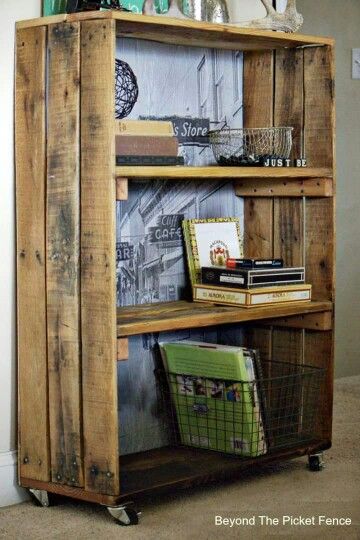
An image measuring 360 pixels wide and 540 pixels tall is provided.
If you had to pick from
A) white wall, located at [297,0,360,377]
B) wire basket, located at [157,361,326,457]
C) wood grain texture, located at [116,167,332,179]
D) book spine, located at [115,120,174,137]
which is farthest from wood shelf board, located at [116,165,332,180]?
white wall, located at [297,0,360,377]

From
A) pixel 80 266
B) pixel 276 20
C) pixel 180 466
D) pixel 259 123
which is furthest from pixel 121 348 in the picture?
pixel 276 20

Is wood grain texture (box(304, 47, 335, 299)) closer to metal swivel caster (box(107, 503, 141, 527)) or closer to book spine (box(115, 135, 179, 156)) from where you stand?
book spine (box(115, 135, 179, 156))

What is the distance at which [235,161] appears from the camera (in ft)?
9.83

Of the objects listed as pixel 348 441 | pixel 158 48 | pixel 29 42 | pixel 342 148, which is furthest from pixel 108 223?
pixel 342 148

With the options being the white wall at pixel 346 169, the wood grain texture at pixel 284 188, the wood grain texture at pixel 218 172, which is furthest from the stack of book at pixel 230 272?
the white wall at pixel 346 169

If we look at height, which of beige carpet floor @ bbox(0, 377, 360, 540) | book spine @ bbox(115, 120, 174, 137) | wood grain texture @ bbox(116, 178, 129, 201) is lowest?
beige carpet floor @ bbox(0, 377, 360, 540)

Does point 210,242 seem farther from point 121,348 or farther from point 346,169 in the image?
point 346,169

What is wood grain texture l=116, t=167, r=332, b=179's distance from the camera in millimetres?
2643

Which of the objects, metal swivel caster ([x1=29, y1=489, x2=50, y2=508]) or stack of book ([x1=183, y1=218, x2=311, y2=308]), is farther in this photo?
stack of book ([x1=183, y1=218, x2=311, y2=308])

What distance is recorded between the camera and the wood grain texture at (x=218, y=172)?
264cm

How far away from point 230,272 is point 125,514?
82cm

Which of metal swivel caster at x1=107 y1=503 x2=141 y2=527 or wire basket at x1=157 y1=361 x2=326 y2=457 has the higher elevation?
wire basket at x1=157 y1=361 x2=326 y2=457

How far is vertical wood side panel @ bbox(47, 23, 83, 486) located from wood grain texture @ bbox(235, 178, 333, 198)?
84 centimetres

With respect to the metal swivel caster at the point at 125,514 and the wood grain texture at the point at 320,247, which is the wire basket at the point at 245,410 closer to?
the wood grain texture at the point at 320,247
